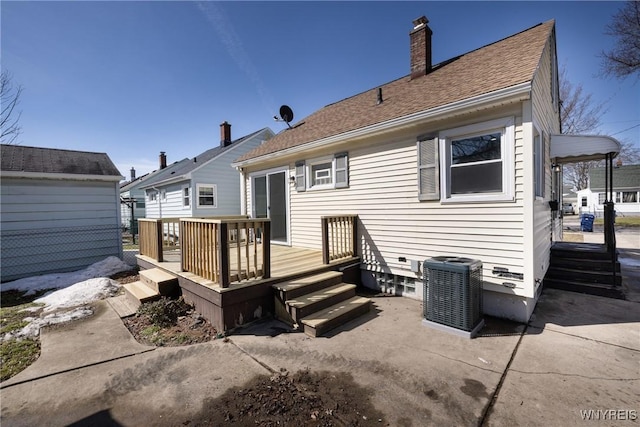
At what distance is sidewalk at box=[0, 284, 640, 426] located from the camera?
2229 millimetres

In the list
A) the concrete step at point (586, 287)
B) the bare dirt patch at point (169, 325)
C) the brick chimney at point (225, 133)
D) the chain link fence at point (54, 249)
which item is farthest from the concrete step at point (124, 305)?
the brick chimney at point (225, 133)

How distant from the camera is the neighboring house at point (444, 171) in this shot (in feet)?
12.6

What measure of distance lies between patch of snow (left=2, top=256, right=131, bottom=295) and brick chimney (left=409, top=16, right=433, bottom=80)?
1007 centimetres

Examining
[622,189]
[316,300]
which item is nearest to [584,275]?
[316,300]

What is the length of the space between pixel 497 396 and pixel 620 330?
9.17ft

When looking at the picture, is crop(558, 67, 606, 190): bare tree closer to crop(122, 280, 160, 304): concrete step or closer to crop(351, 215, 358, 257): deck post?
crop(351, 215, 358, 257): deck post

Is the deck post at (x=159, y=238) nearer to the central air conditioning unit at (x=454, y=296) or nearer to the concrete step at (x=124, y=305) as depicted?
the concrete step at (x=124, y=305)

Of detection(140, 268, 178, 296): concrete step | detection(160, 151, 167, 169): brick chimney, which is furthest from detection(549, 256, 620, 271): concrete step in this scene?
detection(160, 151, 167, 169): brick chimney

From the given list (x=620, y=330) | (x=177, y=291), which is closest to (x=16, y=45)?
(x=177, y=291)

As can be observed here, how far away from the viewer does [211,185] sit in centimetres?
1374

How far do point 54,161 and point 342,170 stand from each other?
30.0 feet

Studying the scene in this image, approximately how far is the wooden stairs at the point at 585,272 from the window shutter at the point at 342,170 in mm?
4851

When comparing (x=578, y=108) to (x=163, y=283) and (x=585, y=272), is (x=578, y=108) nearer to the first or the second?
(x=585, y=272)

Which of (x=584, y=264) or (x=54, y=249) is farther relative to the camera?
(x=54, y=249)
